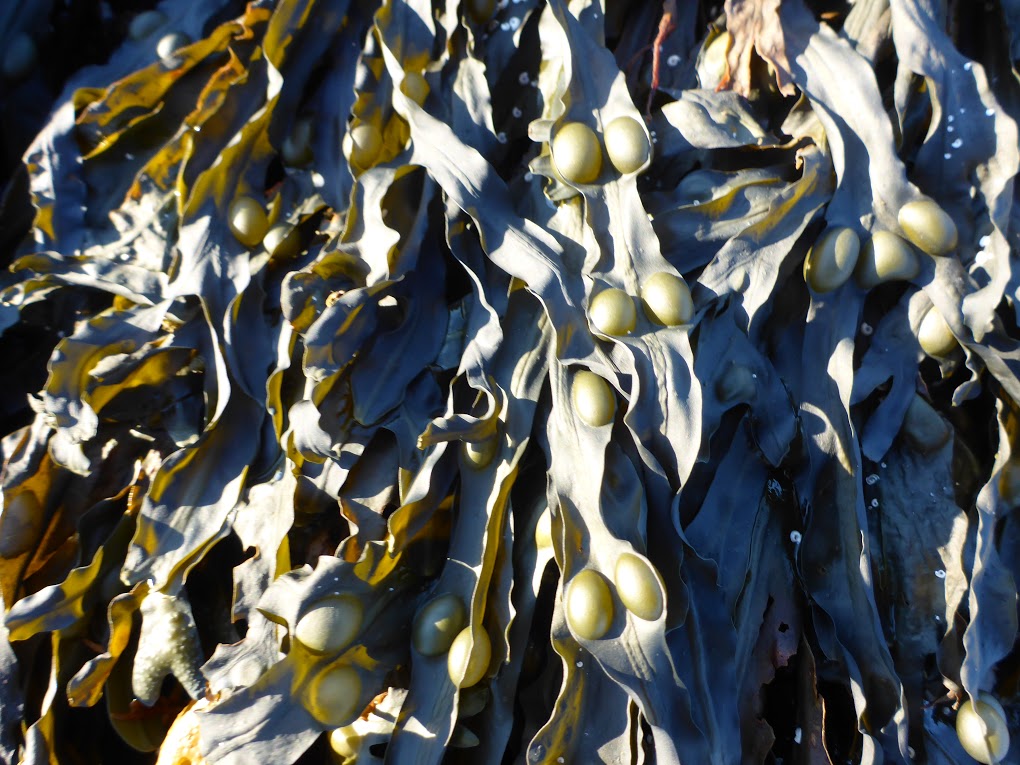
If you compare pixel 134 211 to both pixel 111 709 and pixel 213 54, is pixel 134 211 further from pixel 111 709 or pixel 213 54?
pixel 111 709

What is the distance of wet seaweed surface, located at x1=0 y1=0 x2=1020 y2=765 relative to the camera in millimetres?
710

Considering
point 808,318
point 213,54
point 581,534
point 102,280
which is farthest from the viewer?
point 213,54

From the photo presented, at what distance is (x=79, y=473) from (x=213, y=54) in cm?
57

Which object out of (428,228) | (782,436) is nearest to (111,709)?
(428,228)

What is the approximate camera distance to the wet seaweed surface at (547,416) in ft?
2.33

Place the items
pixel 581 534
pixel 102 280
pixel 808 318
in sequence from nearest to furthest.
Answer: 1. pixel 581 534
2. pixel 808 318
3. pixel 102 280

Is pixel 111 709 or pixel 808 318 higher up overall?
pixel 808 318

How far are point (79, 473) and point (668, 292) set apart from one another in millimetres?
640

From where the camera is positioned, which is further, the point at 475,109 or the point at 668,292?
the point at 475,109

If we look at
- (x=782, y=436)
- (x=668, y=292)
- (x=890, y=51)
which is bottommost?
(x=782, y=436)

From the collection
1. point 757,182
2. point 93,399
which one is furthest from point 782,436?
point 93,399

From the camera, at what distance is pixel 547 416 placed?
77cm

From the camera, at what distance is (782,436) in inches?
30.5

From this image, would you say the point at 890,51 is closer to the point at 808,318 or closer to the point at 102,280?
the point at 808,318
